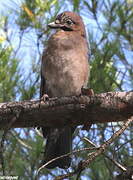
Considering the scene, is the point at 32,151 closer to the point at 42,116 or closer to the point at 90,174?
the point at 90,174

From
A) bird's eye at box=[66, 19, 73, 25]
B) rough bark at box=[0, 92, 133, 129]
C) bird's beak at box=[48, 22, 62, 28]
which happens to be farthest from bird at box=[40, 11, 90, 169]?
rough bark at box=[0, 92, 133, 129]

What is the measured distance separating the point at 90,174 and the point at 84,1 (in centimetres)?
121

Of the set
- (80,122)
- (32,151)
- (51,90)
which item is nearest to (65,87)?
(51,90)

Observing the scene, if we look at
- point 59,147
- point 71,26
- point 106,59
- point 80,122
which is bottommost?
point 59,147

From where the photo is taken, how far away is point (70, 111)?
207 centimetres

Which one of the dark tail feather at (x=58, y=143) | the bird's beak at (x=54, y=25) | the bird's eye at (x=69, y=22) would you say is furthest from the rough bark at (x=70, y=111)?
the bird's eye at (x=69, y=22)

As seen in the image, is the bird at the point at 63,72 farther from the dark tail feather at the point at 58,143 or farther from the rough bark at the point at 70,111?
the rough bark at the point at 70,111

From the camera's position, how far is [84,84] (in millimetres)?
2857

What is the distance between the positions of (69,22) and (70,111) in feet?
3.99

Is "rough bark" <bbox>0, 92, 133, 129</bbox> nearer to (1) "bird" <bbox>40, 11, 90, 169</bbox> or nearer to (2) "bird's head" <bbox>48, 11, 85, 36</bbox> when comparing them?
(1) "bird" <bbox>40, 11, 90, 169</bbox>

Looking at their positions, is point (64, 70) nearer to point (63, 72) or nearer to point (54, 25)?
point (63, 72)

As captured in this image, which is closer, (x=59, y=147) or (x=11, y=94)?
(x=59, y=147)

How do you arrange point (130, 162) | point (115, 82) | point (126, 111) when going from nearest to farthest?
point (126, 111) < point (130, 162) < point (115, 82)

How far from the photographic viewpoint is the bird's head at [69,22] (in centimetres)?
312
